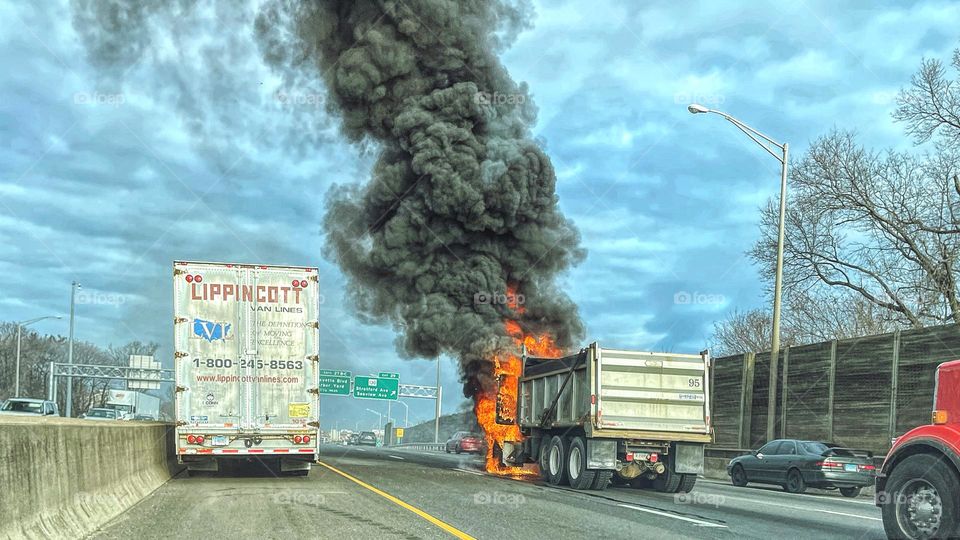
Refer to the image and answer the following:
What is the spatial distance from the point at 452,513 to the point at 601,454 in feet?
19.5

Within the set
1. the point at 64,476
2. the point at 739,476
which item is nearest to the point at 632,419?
the point at 739,476

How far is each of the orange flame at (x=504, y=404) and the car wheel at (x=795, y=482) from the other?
6246 mm

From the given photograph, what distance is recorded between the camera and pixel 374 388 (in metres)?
65.9

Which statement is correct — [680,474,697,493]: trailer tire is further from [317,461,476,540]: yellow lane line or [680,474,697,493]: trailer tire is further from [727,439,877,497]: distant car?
[317,461,476,540]: yellow lane line

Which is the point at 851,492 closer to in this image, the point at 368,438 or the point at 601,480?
the point at 601,480

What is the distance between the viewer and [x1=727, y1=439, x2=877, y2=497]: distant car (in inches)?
756

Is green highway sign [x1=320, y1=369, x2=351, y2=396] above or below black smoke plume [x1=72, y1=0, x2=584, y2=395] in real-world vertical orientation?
below

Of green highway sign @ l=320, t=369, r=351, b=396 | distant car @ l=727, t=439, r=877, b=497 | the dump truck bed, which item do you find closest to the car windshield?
the dump truck bed

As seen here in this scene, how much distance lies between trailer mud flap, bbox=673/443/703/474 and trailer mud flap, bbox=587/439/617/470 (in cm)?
126

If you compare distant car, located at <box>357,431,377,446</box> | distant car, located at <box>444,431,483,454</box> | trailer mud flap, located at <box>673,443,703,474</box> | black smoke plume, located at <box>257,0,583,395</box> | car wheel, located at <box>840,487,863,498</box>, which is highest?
black smoke plume, located at <box>257,0,583,395</box>

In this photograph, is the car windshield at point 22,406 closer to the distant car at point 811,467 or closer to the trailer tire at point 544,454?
the trailer tire at point 544,454

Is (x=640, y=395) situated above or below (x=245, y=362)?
below

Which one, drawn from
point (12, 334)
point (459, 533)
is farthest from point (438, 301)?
point (12, 334)

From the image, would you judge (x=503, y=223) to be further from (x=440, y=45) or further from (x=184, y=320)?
(x=184, y=320)
